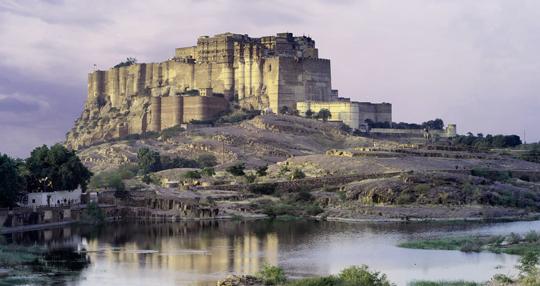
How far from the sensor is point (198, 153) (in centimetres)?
7425

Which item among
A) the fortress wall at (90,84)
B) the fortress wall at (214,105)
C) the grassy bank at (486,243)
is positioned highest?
the fortress wall at (90,84)

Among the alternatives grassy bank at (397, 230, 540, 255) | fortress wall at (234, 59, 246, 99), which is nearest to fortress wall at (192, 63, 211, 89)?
fortress wall at (234, 59, 246, 99)

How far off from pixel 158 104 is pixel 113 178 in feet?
133

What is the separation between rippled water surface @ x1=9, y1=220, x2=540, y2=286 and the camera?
2778 centimetres

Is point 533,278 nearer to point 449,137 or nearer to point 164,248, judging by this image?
point 164,248

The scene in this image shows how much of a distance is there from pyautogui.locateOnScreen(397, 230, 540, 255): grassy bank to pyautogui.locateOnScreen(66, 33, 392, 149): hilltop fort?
52.8m

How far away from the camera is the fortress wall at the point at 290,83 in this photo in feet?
286

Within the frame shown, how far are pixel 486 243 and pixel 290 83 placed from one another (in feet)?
182

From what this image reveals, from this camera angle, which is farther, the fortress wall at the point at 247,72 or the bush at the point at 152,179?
the fortress wall at the point at 247,72

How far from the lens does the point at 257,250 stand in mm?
33750

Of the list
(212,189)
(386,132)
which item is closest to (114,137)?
(386,132)

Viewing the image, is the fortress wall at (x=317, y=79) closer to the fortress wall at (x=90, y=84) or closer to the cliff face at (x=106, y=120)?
the cliff face at (x=106, y=120)

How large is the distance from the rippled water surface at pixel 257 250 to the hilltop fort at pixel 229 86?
43.8 meters

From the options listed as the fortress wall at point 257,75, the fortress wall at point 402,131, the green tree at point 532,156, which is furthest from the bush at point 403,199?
the fortress wall at point 257,75
